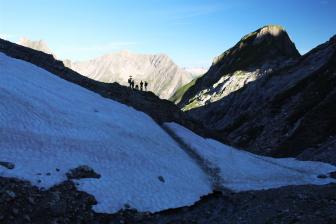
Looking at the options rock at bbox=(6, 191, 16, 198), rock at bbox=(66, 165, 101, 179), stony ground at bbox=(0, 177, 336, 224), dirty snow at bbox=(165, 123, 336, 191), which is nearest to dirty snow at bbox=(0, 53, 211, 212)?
rock at bbox=(66, 165, 101, 179)

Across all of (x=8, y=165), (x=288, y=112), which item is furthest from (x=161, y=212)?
(x=288, y=112)

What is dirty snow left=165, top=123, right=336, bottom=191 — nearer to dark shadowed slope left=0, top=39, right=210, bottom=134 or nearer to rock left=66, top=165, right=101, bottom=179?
dark shadowed slope left=0, top=39, right=210, bottom=134

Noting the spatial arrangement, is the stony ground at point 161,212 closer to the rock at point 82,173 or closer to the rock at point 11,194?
the rock at point 11,194

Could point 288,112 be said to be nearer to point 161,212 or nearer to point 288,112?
point 288,112

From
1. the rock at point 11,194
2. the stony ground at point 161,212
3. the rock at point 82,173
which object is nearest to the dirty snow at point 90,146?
the rock at point 82,173

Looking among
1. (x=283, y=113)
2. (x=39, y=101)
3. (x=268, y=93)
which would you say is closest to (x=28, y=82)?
(x=39, y=101)

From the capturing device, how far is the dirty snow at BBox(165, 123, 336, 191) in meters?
46.6

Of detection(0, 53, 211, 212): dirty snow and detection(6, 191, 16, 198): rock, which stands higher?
detection(0, 53, 211, 212): dirty snow

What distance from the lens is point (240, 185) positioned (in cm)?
4459

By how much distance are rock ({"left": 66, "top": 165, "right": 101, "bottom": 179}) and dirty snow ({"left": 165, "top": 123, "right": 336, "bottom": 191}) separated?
48.7ft

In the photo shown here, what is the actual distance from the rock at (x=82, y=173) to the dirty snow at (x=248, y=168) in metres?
14.9

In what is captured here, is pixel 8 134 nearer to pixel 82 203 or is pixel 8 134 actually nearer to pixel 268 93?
pixel 82 203

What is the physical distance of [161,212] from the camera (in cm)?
3234

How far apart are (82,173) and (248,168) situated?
24.1m
